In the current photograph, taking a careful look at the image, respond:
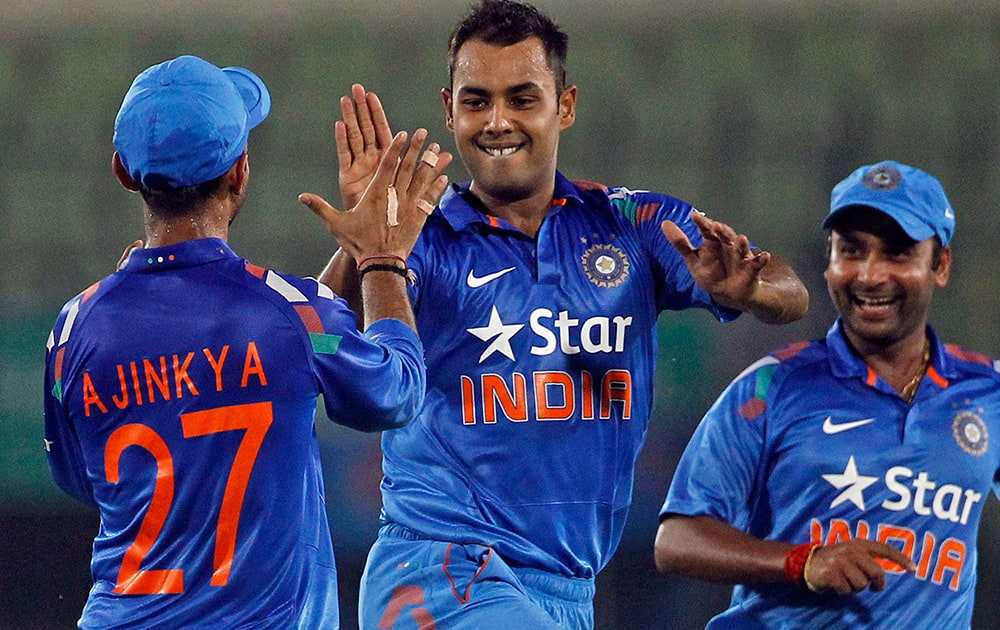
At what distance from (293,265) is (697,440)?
434 cm

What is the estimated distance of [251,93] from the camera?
271 centimetres

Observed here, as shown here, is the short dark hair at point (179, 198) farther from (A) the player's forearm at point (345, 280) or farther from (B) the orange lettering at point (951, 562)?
(B) the orange lettering at point (951, 562)

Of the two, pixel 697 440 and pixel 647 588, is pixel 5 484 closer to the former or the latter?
pixel 647 588

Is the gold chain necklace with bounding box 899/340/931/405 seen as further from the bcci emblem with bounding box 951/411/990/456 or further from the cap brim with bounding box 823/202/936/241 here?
the cap brim with bounding box 823/202/936/241

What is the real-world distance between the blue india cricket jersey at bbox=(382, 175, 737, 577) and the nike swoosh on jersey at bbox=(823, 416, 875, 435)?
1.20ft

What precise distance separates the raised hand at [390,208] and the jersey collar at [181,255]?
0.89 feet

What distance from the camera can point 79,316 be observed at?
256 centimetres

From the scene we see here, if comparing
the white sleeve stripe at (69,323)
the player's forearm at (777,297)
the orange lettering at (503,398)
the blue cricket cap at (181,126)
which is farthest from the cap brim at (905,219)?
the white sleeve stripe at (69,323)

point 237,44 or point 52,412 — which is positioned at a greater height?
point 237,44

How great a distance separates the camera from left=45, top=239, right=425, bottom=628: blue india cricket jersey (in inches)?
96.1

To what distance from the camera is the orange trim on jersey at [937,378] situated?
3.34m

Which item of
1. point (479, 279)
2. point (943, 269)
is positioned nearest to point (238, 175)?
point (479, 279)

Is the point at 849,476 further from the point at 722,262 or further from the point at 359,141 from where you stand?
the point at 359,141

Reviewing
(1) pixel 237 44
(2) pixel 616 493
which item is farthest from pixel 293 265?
(2) pixel 616 493
